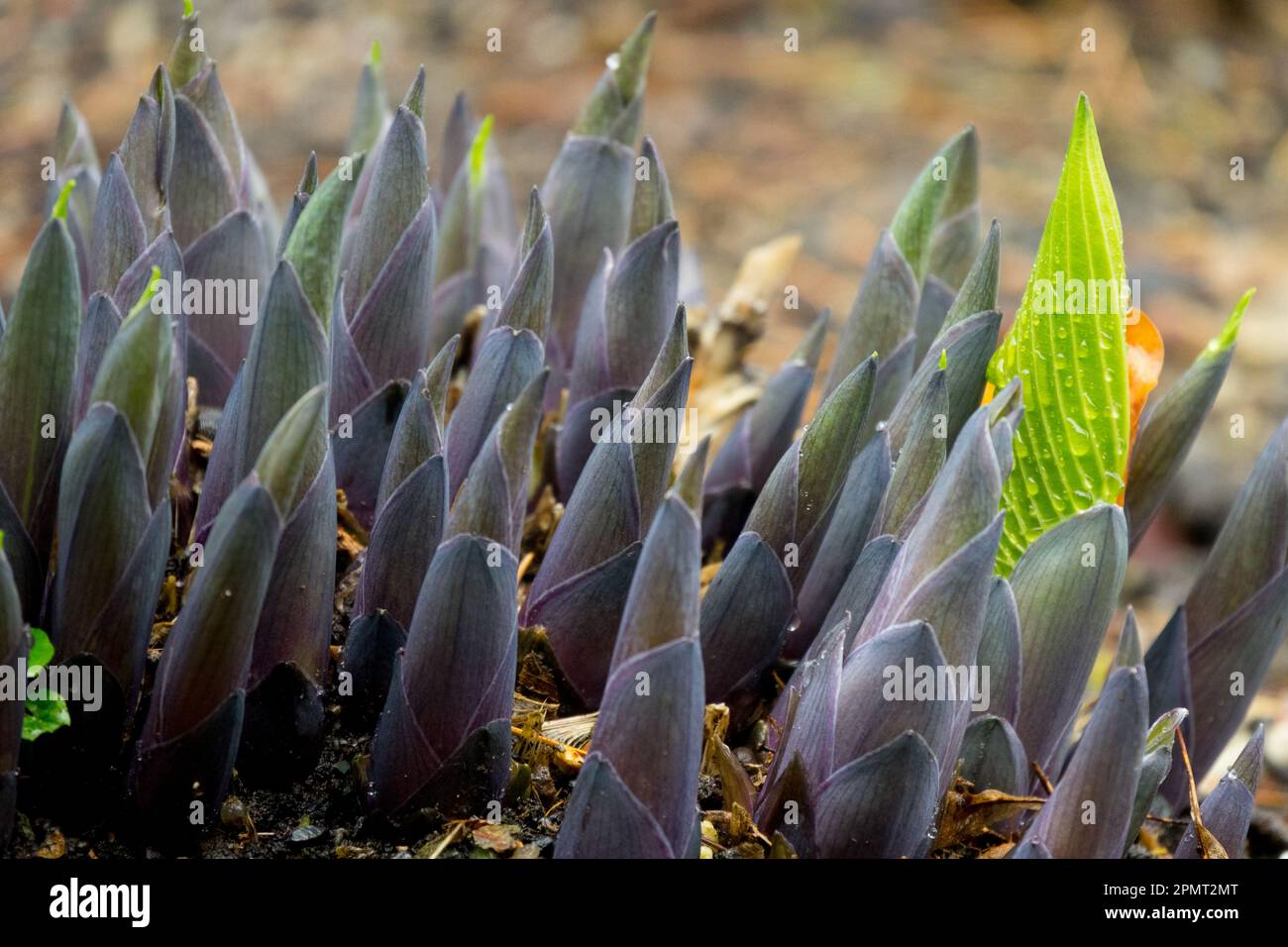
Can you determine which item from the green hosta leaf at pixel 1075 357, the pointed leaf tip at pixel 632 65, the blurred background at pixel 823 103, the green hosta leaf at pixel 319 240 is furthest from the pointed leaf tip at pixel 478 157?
the blurred background at pixel 823 103

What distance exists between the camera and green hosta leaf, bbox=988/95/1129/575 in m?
1.11

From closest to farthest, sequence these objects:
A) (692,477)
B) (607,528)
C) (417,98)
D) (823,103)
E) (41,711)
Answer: (692,477) → (41,711) → (607,528) → (417,98) → (823,103)

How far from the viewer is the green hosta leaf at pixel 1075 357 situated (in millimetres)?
1112

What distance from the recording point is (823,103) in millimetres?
4297

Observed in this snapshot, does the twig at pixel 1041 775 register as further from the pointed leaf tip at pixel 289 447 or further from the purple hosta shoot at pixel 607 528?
the pointed leaf tip at pixel 289 447

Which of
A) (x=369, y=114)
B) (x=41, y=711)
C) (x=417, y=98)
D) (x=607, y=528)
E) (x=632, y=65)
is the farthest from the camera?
(x=369, y=114)

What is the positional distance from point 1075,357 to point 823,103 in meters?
3.37

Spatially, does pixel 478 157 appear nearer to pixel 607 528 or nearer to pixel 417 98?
pixel 417 98

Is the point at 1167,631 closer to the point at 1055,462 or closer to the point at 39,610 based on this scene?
the point at 1055,462

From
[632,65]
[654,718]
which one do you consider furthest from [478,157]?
[654,718]

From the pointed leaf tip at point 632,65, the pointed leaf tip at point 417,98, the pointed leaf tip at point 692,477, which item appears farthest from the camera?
the pointed leaf tip at point 632,65

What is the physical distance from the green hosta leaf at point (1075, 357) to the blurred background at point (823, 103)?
211 centimetres

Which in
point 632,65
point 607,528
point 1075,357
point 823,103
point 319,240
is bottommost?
point 607,528
